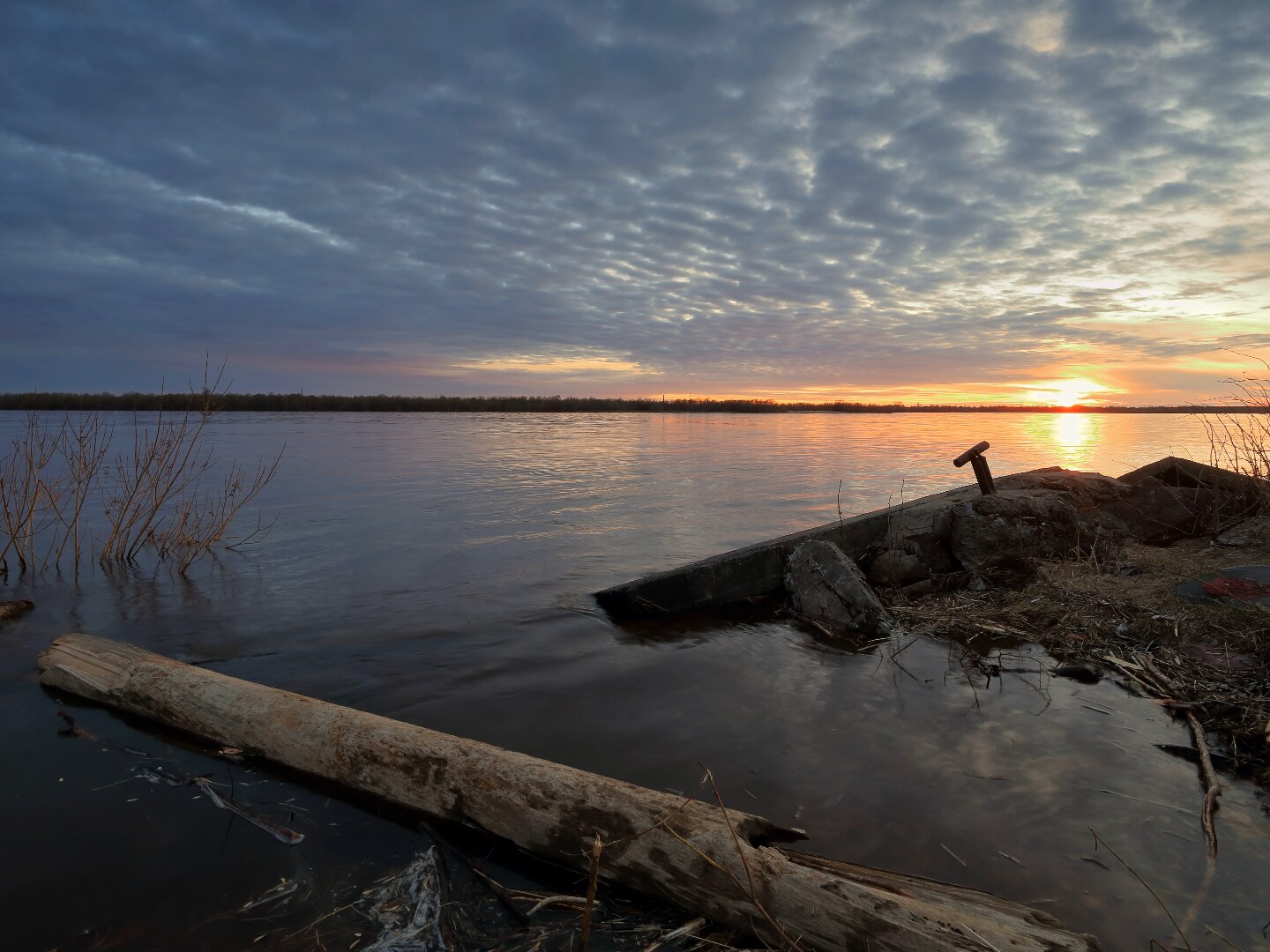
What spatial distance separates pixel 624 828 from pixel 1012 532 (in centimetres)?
676

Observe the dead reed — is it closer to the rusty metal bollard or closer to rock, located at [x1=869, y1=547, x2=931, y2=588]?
rock, located at [x1=869, y1=547, x2=931, y2=588]

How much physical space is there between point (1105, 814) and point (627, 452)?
25.1m

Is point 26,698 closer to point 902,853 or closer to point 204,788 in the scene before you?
point 204,788

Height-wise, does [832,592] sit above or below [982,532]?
below

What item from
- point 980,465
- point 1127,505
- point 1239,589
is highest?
point 980,465

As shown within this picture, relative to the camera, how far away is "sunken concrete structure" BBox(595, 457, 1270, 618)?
24.6ft

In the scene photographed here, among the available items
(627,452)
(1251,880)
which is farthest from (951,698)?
(627,452)

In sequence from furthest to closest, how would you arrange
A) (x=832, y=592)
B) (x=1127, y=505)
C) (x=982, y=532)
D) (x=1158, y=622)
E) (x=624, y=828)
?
1. (x=1127, y=505)
2. (x=982, y=532)
3. (x=832, y=592)
4. (x=1158, y=622)
5. (x=624, y=828)

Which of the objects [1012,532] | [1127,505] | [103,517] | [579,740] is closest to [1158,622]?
[1012,532]

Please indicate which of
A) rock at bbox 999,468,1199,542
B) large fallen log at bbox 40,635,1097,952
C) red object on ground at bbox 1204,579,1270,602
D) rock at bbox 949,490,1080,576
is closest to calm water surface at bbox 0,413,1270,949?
large fallen log at bbox 40,635,1097,952

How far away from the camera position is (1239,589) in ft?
19.4

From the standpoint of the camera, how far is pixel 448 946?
268 centimetres

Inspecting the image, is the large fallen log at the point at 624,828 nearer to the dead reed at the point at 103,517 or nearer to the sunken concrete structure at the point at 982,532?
the sunken concrete structure at the point at 982,532

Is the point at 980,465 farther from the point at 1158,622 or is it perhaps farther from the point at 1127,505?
the point at 1127,505
